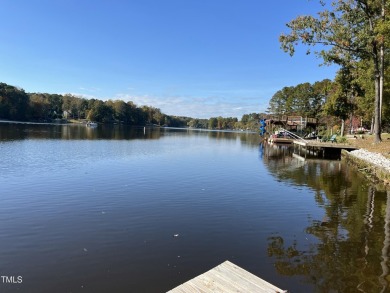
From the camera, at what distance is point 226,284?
18.4ft

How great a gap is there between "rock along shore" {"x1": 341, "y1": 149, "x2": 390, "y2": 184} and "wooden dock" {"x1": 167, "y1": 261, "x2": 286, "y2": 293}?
1730 cm

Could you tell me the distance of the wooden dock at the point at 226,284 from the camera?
17.9ft

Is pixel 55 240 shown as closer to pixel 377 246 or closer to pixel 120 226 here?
pixel 120 226

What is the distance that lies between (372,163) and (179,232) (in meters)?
19.0

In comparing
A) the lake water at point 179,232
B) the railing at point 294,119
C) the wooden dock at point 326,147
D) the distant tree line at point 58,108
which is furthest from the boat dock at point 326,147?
the distant tree line at point 58,108

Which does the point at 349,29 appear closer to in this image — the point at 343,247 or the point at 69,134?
the point at 343,247

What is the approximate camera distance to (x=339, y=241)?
400 inches

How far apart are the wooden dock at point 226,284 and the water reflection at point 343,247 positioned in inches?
90.1

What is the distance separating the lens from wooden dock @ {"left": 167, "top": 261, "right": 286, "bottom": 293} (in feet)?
17.9

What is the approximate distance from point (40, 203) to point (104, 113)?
166m

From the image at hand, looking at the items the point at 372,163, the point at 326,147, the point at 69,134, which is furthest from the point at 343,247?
the point at 69,134

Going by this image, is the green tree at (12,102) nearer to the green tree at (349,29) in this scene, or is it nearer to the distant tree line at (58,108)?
the distant tree line at (58,108)

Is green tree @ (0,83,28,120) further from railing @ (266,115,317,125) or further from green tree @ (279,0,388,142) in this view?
green tree @ (279,0,388,142)

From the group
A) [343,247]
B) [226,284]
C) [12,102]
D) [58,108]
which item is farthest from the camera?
[58,108]
